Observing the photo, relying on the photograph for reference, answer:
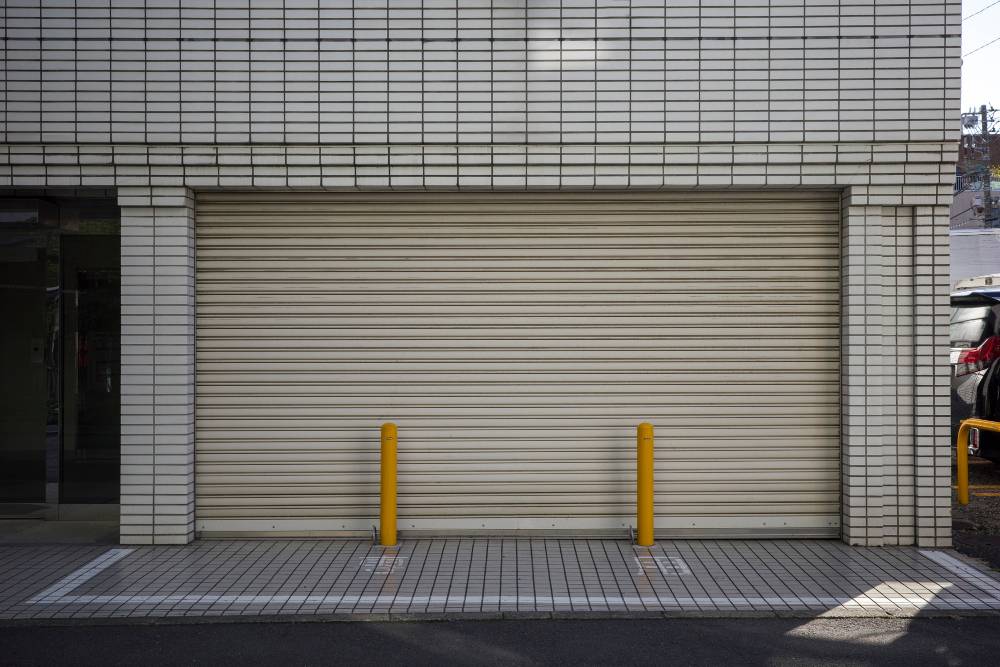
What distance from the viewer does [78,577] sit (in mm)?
6094

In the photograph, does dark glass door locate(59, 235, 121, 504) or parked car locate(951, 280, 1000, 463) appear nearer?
dark glass door locate(59, 235, 121, 504)

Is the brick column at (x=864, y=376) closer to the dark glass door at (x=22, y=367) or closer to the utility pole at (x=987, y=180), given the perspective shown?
the dark glass door at (x=22, y=367)

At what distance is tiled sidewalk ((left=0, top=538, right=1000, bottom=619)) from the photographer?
5.42m

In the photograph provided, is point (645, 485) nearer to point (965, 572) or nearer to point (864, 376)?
point (864, 376)

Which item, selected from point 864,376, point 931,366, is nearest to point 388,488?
point 864,376

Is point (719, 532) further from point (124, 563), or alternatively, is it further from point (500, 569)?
point (124, 563)

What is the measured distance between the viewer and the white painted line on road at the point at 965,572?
586 cm

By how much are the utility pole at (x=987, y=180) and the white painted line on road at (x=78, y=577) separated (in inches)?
1514

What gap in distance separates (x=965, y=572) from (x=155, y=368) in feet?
23.3

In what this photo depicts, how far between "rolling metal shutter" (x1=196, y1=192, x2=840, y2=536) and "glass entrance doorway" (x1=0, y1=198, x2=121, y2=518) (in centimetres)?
159

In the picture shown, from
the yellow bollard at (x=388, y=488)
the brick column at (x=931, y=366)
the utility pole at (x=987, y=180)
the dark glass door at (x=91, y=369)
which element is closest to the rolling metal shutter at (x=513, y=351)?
the yellow bollard at (x=388, y=488)

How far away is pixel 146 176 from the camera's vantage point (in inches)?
275

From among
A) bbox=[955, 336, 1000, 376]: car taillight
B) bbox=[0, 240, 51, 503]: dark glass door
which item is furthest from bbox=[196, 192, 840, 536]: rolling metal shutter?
bbox=[955, 336, 1000, 376]: car taillight

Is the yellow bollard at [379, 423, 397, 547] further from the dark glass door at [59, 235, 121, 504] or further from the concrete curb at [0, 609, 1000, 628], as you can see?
the dark glass door at [59, 235, 121, 504]
